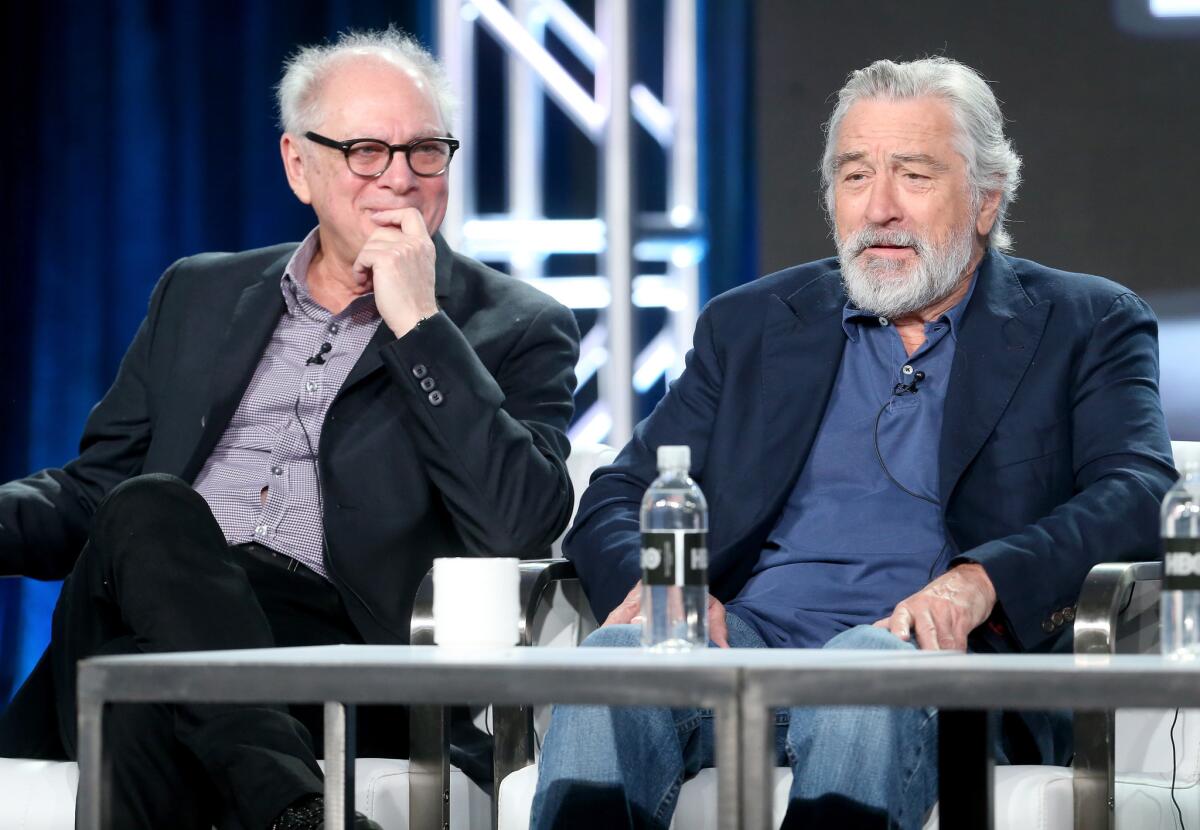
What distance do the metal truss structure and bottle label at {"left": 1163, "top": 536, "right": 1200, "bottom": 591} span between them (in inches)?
107

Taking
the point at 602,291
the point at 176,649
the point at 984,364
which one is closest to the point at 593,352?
the point at 602,291

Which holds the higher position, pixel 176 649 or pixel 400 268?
pixel 400 268

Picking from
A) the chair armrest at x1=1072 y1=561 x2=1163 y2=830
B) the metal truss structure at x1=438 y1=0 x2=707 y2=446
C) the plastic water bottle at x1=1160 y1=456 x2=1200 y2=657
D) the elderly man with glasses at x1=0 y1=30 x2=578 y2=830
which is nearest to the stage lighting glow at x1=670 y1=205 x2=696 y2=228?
the metal truss structure at x1=438 y1=0 x2=707 y2=446

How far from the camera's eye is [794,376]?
2.49 m

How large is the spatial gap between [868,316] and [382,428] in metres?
0.74

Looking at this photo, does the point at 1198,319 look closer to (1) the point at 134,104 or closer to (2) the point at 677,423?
(2) the point at 677,423

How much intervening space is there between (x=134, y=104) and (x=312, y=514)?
7.61 ft

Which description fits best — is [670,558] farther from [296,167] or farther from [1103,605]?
[296,167]

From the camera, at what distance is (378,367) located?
258 cm

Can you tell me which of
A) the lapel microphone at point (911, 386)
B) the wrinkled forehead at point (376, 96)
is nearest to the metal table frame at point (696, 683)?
the lapel microphone at point (911, 386)

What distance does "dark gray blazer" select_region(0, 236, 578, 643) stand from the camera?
8.12ft

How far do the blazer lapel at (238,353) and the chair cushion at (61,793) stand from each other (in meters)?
0.59

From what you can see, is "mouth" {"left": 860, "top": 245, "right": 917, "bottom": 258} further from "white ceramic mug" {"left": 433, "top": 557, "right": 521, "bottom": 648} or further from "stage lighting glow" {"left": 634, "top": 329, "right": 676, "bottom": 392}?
"stage lighting glow" {"left": 634, "top": 329, "right": 676, "bottom": 392}

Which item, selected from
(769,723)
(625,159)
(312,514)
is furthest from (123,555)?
(625,159)
